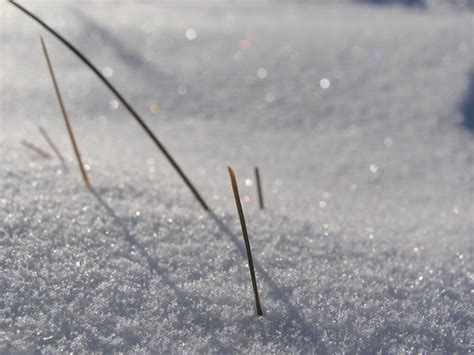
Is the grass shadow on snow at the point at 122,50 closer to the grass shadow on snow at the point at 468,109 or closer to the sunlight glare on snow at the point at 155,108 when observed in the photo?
the sunlight glare on snow at the point at 155,108

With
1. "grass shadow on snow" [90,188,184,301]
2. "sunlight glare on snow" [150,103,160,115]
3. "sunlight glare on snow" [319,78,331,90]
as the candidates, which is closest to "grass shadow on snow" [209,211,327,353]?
"grass shadow on snow" [90,188,184,301]

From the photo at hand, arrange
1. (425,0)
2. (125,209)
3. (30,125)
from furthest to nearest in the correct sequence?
1. (425,0)
2. (30,125)
3. (125,209)

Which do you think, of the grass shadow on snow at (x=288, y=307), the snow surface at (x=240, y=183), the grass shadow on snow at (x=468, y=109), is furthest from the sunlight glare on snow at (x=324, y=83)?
the grass shadow on snow at (x=288, y=307)

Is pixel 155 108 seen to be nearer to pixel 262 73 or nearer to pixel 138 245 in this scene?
pixel 262 73

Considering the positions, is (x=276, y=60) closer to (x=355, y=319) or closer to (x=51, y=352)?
(x=355, y=319)

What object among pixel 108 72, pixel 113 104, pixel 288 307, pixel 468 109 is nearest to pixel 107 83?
pixel 288 307

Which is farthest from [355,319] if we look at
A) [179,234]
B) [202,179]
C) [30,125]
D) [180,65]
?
Result: [180,65]

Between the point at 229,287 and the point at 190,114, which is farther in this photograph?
the point at 190,114

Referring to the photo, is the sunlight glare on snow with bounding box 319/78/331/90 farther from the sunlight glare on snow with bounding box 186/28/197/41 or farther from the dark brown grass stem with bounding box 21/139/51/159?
the dark brown grass stem with bounding box 21/139/51/159
